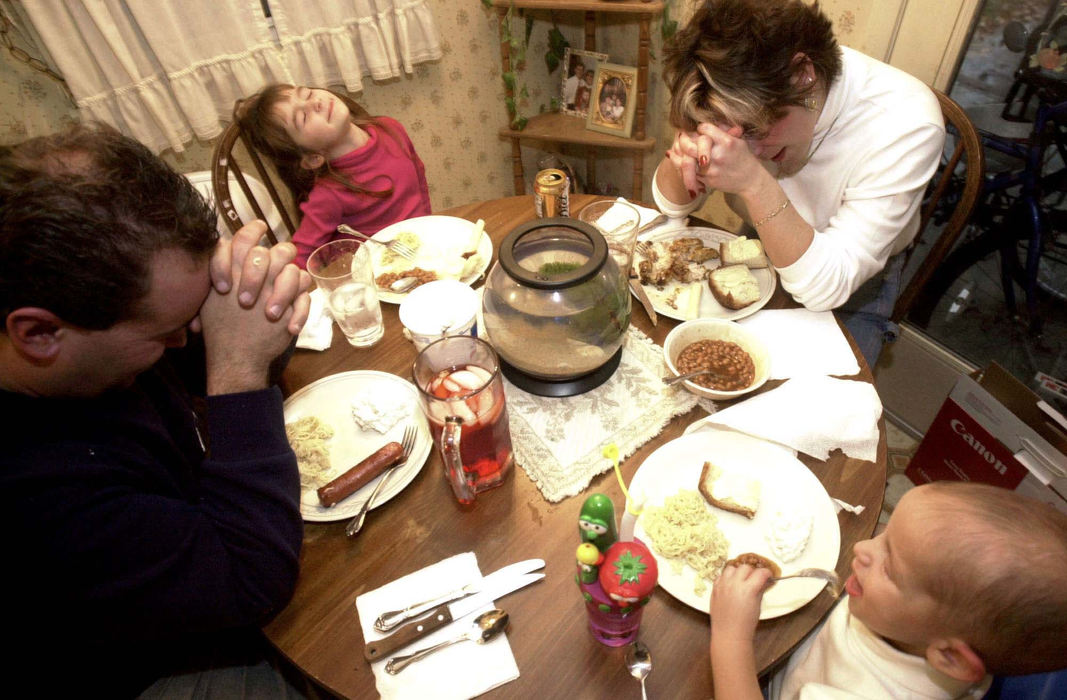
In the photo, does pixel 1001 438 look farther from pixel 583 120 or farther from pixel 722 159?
pixel 583 120

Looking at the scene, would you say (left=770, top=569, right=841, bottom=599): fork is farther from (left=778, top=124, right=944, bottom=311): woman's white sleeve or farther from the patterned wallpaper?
the patterned wallpaper

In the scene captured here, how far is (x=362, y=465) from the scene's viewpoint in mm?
1034

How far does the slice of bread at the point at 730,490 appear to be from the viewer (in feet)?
3.18

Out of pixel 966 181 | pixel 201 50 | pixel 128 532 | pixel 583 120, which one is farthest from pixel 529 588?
pixel 583 120

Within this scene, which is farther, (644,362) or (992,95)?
(992,95)

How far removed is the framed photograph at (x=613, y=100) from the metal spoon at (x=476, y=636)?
237cm

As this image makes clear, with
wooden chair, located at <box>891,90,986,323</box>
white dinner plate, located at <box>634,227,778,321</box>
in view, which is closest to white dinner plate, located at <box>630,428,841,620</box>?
white dinner plate, located at <box>634,227,778,321</box>

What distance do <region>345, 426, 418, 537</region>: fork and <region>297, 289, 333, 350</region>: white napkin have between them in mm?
353

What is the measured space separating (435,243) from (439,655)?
1.07m

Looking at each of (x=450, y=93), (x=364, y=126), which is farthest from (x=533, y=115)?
(x=364, y=126)

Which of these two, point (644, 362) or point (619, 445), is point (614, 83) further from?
point (619, 445)

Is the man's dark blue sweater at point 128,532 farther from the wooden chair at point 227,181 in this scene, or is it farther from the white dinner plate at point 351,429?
the wooden chair at point 227,181

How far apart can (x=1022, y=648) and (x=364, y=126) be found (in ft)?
6.94

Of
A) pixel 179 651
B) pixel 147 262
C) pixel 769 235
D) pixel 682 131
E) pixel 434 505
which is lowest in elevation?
pixel 179 651
